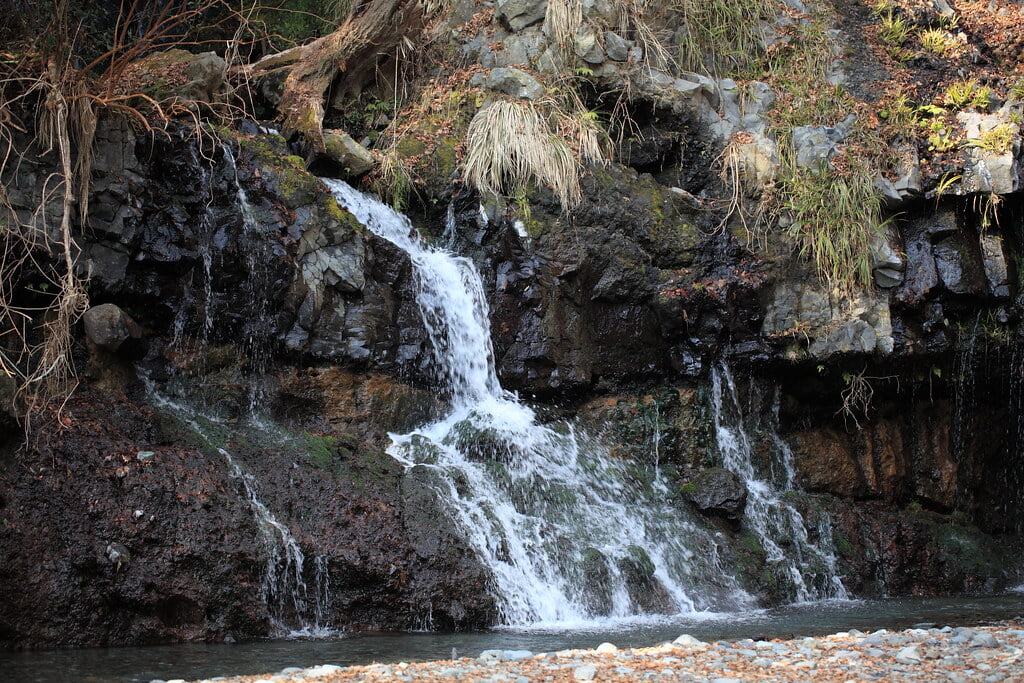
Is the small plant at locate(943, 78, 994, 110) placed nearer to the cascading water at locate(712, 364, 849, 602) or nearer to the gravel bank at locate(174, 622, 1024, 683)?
the cascading water at locate(712, 364, 849, 602)

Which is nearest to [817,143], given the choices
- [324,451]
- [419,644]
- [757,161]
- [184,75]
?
[757,161]

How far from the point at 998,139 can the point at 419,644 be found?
7.32m

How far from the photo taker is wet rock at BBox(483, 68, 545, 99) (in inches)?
350

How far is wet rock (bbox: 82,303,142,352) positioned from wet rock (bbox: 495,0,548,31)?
5.67 metres

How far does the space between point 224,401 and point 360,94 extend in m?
4.65

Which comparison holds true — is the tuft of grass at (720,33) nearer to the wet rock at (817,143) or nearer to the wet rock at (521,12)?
the wet rock at (817,143)

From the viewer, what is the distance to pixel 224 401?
266 inches

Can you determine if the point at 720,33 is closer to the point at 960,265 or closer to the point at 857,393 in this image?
the point at 960,265

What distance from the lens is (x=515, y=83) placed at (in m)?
8.96

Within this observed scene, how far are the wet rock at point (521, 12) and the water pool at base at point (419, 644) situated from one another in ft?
22.2

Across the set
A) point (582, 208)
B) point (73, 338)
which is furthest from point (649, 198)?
point (73, 338)

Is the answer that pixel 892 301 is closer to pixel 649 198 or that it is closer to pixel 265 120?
pixel 649 198

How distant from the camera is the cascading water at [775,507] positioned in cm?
720

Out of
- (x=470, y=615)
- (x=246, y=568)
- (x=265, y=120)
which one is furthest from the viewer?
(x=265, y=120)
